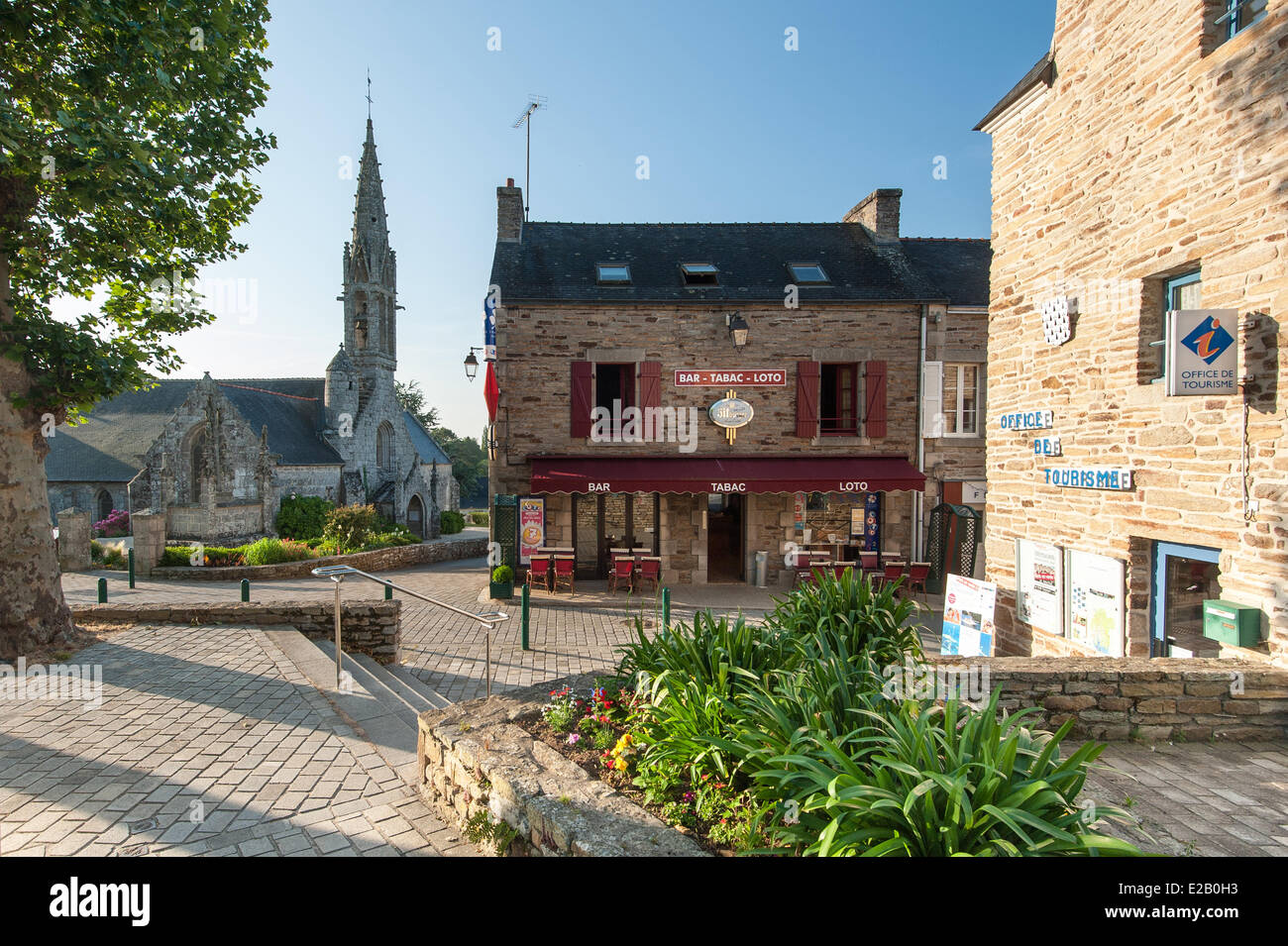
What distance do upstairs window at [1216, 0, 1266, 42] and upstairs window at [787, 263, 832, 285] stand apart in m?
9.69

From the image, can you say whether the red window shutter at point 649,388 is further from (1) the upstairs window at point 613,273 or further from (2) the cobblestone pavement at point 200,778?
(2) the cobblestone pavement at point 200,778

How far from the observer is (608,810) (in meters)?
3.00

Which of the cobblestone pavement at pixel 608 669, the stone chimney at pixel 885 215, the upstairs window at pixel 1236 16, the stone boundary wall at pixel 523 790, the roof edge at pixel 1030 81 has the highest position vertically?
the stone chimney at pixel 885 215

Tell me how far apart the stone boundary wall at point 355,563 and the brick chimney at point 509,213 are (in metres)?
9.41

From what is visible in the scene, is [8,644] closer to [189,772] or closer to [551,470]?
[189,772]

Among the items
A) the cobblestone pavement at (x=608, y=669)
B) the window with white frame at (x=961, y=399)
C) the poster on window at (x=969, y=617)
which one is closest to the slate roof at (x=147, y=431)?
the cobblestone pavement at (x=608, y=669)

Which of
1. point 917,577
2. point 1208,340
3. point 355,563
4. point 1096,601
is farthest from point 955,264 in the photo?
point 355,563

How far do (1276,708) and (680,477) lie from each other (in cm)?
949

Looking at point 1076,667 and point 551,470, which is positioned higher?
point 551,470

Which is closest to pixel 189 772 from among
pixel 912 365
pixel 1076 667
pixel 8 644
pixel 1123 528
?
pixel 8 644

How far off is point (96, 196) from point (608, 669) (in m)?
7.68

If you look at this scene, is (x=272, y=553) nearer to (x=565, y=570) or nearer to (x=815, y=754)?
(x=565, y=570)

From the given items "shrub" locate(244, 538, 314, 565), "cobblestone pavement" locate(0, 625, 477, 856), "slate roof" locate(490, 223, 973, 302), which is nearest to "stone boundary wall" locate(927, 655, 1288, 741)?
"cobblestone pavement" locate(0, 625, 477, 856)

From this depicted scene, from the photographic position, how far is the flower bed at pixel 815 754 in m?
2.29
